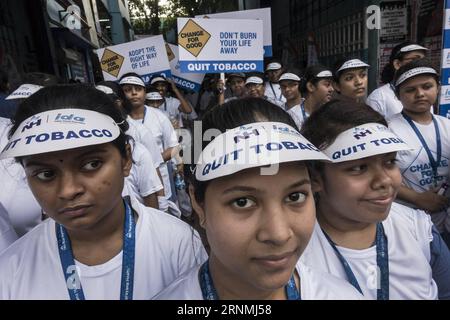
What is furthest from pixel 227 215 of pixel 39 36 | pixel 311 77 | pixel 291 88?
pixel 39 36

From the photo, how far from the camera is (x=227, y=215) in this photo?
3.51 ft

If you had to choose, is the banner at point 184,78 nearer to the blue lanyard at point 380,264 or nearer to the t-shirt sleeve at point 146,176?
the t-shirt sleeve at point 146,176

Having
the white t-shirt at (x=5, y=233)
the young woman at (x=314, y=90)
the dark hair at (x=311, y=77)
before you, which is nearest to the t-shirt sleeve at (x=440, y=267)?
the white t-shirt at (x=5, y=233)

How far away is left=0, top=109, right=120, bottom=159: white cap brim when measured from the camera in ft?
3.76

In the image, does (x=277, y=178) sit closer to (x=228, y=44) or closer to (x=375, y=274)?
(x=375, y=274)

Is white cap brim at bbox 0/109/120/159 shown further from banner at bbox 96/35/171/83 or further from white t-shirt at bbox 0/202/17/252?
banner at bbox 96/35/171/83

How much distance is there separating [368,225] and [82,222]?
1148mm

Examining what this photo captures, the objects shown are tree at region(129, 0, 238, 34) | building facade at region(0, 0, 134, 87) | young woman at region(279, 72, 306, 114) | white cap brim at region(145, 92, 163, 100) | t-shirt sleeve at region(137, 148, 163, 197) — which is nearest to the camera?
t-shirt sleeve at region(137, 148, 163, 197)

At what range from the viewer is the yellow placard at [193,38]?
4371 millimetres

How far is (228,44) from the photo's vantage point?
4445 millimetres

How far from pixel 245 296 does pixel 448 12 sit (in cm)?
330

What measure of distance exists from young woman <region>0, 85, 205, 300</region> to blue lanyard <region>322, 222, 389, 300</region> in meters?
0.57

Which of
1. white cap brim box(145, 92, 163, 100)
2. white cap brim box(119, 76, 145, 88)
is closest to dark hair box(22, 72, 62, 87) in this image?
white cap brim box(119, 76, 145, 88)
